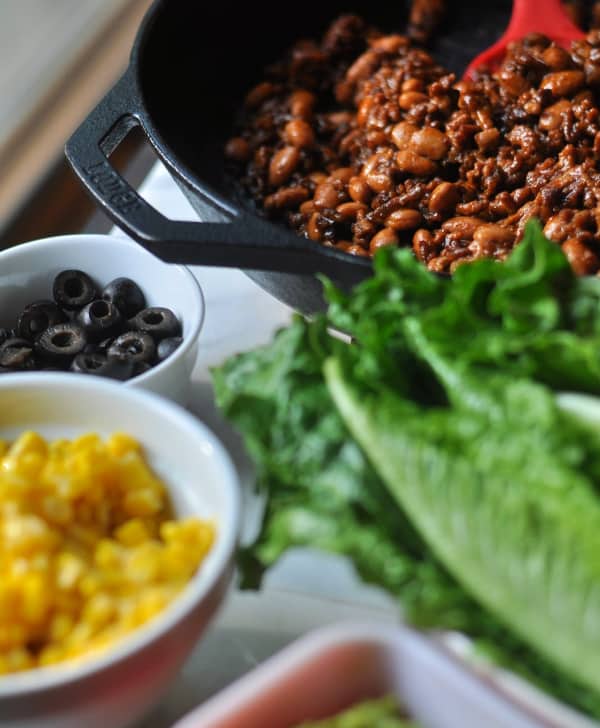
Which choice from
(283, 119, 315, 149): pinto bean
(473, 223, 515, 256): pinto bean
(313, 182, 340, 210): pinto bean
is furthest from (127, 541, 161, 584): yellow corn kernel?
(283, 119, 315, 149): pinto bean

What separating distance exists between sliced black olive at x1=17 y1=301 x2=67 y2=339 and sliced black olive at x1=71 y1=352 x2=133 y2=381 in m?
0.09

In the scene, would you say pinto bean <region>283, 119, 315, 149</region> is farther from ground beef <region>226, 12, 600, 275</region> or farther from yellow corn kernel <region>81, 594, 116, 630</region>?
yellow corn kernel <region>81, 594, 116, 630</region>

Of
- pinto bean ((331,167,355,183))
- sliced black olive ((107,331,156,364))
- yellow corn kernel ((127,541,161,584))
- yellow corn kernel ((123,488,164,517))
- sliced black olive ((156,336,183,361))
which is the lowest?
pinto bean ((331,167,355,183))

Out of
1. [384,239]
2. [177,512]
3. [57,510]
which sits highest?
[57,510]

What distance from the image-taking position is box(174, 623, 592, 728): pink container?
79 centimetres

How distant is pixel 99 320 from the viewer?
1.25 meters

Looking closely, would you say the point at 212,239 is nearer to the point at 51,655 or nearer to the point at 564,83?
the point at 51,655

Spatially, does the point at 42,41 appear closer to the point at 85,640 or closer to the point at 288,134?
the point at 288,134

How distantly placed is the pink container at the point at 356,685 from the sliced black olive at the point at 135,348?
18.5 inches

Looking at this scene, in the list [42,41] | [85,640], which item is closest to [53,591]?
[85,640]

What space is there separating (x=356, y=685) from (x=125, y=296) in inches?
24.9

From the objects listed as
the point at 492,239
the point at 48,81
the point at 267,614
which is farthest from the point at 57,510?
the point at 48,81

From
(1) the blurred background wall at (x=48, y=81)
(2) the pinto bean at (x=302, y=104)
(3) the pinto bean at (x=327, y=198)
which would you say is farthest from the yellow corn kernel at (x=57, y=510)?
(1) the blurred background wall at (x=48, y=81)

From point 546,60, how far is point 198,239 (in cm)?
74
